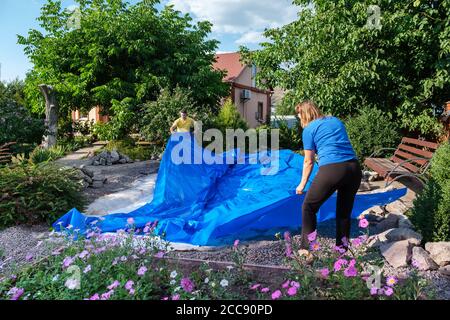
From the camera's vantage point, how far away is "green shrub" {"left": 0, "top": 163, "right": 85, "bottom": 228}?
4969 millimetres

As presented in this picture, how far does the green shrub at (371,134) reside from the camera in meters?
9.05

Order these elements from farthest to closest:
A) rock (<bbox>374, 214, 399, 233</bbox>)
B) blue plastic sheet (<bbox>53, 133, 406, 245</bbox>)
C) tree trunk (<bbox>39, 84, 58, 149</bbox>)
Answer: tree trunk (<bbox>39, 84, 58, 149</bbox>) → rock (<bbox>374, 214, 399, 233</bbox>) → blue plastic sheet (<bbox>53, 133, 406, 245</bbox>)

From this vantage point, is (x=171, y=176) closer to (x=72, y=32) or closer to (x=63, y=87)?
(x=63, y=87)

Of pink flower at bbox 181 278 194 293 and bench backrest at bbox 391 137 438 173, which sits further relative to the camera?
bench backrest at bbox 391 137 438 173

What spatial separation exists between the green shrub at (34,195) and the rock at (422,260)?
4.28 m

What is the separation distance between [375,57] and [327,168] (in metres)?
6.59

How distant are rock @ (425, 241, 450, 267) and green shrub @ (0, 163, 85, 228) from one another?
442 centimetres

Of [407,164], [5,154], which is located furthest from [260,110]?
[407,164]

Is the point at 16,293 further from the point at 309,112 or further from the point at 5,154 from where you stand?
the point at 5,154

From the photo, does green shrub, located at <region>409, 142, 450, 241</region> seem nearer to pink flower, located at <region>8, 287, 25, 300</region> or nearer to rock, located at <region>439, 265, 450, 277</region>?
rock, located at <region>439, 265, 450, 277</region>

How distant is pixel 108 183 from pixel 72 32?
8.63 metres

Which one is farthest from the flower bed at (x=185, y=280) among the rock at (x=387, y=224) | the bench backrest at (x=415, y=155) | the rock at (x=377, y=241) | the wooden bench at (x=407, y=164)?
the bench backrest at (x=415, y=155)

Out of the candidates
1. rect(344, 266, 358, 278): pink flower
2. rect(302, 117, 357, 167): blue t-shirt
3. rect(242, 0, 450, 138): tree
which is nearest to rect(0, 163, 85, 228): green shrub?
rect(302, 117, 357, 167): blue t-shirt
